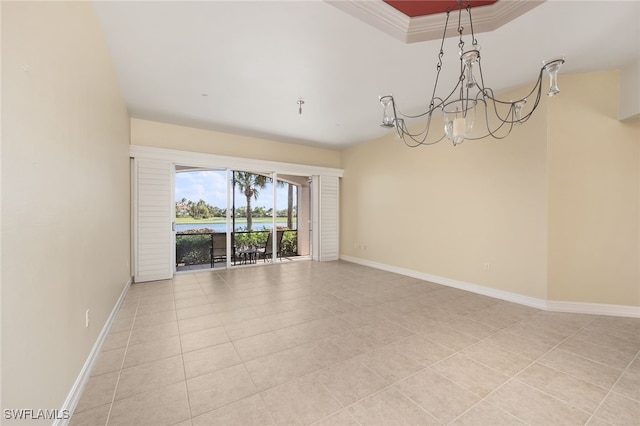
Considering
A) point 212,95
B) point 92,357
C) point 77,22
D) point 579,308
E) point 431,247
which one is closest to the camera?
point 77,22

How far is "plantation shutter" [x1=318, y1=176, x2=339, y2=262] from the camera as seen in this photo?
6.75 m

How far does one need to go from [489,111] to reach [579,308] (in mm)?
2882

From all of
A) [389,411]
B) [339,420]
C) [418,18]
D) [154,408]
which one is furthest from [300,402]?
[418,18]

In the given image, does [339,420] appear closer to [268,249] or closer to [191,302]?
[191,302]

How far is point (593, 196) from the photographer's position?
325 cm

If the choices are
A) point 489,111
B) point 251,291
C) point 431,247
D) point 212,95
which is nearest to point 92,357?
point 251,291

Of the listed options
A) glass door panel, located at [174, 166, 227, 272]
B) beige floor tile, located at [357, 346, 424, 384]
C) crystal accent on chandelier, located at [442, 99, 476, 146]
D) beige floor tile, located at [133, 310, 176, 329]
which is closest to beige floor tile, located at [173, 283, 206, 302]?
beige floor tile, located at [133, 310, 176, 329]

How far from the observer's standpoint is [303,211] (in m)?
7.82

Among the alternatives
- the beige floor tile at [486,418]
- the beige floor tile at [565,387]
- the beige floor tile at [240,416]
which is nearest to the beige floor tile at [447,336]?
the beige floor tile at [565,387]

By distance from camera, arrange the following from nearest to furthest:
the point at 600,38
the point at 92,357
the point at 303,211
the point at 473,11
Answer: the point at 92,357 → the point at 473,11 → the point at 600,38 → the point at 303,211

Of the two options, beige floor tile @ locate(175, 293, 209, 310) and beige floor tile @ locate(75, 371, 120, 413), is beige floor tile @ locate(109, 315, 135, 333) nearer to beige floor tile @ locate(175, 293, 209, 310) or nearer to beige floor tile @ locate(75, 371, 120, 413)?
beige floor tile @ locate(175, 293, 209, 310)

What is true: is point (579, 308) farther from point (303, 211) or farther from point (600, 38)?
point (303, 211)

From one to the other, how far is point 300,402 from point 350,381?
42 cm

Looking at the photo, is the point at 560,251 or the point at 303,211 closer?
the point at 560,251
